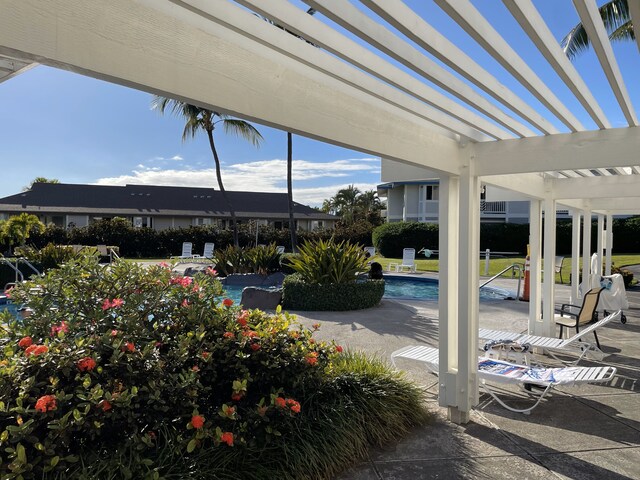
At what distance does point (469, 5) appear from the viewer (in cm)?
229

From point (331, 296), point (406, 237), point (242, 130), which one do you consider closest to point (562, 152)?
point (331, 296)

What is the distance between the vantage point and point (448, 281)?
498 cm

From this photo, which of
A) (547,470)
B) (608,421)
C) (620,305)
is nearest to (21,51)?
(547,470)

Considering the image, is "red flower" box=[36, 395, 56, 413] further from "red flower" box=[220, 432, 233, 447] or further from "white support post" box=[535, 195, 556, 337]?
"white support post" box=[535, 195, 556, 337]

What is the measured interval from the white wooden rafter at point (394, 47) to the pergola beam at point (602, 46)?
2.70ft

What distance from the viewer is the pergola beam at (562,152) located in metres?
4.27

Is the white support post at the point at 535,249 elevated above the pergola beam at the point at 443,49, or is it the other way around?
the pergola beam at the point at 443,49

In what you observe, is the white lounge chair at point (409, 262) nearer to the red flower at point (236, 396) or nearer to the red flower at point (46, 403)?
the red flower at point (236, 396)

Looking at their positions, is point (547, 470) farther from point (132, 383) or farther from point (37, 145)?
point (37, 145)

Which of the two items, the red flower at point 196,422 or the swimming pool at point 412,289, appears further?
the swimming pool at point 412,289

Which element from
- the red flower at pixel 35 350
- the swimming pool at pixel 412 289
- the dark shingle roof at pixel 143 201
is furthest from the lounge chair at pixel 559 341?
the dark shingle roof at pixel 143 201

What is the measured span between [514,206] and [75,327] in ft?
123

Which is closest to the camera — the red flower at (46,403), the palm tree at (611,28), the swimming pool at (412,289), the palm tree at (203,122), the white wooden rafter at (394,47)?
the white wooden rafter at (394,47)

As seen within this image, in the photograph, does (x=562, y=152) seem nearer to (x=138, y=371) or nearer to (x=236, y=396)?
(x=236, y=396)
